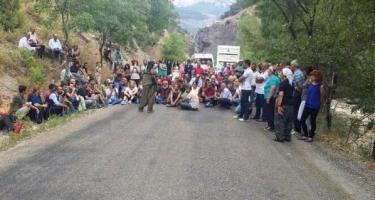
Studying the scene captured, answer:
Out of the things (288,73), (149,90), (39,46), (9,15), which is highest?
(9,15)

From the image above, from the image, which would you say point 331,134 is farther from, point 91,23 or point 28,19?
point 28,19

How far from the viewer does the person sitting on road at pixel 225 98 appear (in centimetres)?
2283

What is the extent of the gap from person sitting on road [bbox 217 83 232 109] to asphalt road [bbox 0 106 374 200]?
7.24 metres

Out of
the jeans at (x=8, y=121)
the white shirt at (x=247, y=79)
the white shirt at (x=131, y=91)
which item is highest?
the white shirt at (x=247, y=79)

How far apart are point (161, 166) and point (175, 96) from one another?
42.6ft

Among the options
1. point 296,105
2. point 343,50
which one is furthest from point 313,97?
point 343,50

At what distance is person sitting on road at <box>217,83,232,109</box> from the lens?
22.8 metres

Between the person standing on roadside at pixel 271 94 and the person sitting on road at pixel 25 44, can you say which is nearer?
the person standing on roadside at pixel 271 94

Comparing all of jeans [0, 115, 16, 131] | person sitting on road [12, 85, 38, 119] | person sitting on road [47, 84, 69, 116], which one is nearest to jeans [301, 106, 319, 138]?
jeans [0, 115, 16, 131]

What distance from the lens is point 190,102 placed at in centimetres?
2181

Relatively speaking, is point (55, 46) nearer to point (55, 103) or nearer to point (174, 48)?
point (55, 103)

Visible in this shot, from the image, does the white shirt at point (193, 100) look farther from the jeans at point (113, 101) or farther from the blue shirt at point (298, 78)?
the blue shirt at point (298, 78)

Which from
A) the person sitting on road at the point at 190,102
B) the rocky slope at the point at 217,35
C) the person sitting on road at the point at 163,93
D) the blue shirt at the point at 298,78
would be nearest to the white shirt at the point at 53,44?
the person sitting on road at the point at 163,93

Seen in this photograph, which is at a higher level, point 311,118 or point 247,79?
point 247,79
